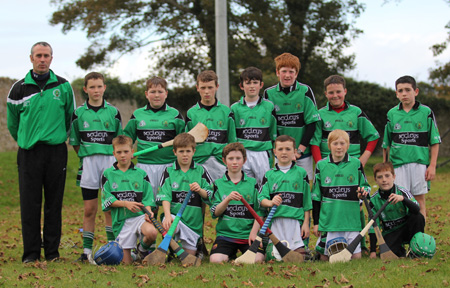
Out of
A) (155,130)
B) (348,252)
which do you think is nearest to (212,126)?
(155,130)

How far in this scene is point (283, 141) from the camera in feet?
18.4

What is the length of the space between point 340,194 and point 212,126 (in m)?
1.59

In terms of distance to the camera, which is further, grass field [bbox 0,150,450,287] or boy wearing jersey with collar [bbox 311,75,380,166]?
boy wearing jersey with collar [bbox 311,75,380,166]

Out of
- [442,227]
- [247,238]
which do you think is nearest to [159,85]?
[247,238]

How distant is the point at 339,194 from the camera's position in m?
5.64

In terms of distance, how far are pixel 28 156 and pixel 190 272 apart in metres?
2.23

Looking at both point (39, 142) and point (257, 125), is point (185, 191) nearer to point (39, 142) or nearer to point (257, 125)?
point (257, 125)

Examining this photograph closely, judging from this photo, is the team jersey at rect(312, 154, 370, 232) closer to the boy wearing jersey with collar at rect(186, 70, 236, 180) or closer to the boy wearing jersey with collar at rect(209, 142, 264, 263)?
the boy wearing jersey with collar at rect(209, 142, 264, 263)

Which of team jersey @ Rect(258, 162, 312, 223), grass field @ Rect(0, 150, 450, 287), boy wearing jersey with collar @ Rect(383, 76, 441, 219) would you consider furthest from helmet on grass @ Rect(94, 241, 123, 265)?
boy wearing jersey with collar @ Rect(383, 76, 441, 219)

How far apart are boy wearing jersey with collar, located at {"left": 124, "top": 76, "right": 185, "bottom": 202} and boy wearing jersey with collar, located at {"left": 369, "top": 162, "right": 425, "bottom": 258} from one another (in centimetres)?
229

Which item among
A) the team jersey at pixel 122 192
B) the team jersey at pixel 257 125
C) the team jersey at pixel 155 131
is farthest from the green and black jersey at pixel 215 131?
the team jersey at pixel 122 192

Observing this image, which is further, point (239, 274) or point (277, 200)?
point (277, 200)

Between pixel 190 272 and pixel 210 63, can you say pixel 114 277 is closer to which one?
pixel 190 272

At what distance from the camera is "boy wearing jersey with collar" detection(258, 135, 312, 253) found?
5.62 meters
